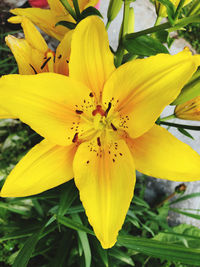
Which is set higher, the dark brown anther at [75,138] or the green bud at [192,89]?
the green bud at [192,89]

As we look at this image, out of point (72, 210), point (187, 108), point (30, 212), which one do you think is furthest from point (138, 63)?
point (30, 212)

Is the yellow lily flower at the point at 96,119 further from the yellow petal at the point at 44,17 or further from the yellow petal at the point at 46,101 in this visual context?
the yellow petal at the point at 44,17

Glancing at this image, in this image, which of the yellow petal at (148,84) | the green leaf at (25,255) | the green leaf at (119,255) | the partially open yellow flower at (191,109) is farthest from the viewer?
the green leaf at (119,255)

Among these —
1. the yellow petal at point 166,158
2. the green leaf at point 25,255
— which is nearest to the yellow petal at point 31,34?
the yellow petal at point 166,158

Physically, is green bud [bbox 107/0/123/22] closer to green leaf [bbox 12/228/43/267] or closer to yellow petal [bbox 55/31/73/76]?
yellow petal [bbox 55/31/73/76]

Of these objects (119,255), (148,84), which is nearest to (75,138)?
(148,84)

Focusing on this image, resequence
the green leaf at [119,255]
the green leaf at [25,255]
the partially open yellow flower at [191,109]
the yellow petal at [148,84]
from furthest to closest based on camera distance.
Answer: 1. the green leaf at [119,255]
2. the green leaf at [25,255]
3. the partially open yellow flower at [191,109]
4. the yellow petal at [148,84]

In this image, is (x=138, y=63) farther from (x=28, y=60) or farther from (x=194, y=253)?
(x=194, y=253)
